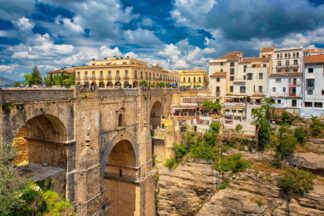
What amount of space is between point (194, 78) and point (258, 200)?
45.5 m

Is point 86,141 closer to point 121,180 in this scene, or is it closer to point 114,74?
point 121,180

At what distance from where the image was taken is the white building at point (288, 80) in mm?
35156

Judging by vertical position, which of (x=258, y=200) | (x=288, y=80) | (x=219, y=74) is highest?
(x=219, y=74)

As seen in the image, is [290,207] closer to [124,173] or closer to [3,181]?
[124,173]

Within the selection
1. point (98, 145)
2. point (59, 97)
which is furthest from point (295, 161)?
point (59, 97)

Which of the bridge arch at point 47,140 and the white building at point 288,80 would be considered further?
the white building at point 288,80

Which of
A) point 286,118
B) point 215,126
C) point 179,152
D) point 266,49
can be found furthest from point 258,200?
point 266,49

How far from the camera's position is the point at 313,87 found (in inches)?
1325

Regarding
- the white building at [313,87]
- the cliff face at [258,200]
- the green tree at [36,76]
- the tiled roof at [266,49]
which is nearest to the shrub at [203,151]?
the cliff face at [258,200]

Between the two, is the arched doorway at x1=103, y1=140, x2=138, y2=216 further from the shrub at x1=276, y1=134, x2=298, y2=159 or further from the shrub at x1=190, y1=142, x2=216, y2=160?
the shrub at x1=276, y1=134, x2=298, y2=159

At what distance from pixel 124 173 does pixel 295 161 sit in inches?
689

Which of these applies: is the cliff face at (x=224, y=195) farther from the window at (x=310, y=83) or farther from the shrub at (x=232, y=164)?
the window at (x=310, y=83)

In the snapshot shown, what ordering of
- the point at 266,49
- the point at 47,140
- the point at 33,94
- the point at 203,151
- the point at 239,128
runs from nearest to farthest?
the point at 33,94 → the point at 47,140 → the point at 203,151 → the point at 239,128 → the point at 266,49

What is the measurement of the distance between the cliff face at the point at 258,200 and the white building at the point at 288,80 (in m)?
14.0
